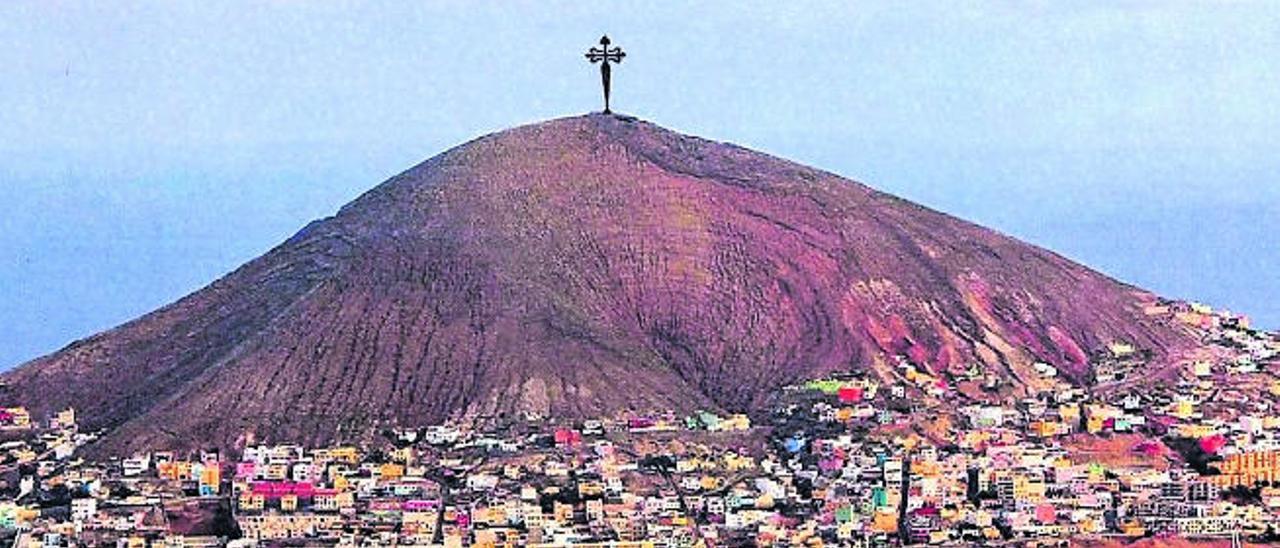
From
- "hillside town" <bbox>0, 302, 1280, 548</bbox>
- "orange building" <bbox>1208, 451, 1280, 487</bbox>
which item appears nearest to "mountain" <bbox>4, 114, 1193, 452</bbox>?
"hillside town" <bbox>0, 302, 1280, 548</bbox>

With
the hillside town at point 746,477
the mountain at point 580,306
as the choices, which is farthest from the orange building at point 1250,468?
the mountain at point 580,306

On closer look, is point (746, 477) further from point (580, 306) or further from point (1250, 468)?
point (580, 306)

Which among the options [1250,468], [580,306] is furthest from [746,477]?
[580,306]

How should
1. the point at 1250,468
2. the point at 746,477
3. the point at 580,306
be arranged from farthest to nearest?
the point at 580,306 < the point at 1250,468 < the point at 746,477

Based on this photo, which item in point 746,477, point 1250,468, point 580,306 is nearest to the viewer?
point 746,477

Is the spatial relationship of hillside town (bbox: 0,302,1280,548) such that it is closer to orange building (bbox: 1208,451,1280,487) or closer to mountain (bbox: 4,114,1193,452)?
orange building (bbox: 1208,451,1280,487)

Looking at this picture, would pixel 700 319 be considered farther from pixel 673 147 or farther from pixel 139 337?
pixel 139 337

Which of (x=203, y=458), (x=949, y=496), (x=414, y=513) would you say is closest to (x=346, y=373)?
(x=203, y=458)
